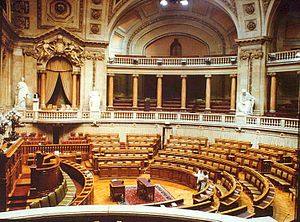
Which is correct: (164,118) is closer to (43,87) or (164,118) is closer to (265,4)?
(43,87)

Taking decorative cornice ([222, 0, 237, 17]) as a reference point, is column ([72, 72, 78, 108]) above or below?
below

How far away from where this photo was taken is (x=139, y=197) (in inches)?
504

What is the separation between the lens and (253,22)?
22.0m

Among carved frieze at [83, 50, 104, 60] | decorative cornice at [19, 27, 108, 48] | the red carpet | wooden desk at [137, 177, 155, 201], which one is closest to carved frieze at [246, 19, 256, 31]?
decorative cornice at [19, 27, 108, 48]

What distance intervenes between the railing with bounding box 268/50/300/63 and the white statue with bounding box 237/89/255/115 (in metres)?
2.80

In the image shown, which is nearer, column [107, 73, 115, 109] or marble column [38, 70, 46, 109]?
marble column [38, 70, 46, 109]

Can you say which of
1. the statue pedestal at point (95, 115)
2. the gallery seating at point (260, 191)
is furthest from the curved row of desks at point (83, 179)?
the statue pedestal at point (95, 115)

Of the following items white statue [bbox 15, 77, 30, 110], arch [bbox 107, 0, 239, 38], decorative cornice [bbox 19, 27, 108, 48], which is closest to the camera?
white statue [bbox 15, 77, 30, 110]

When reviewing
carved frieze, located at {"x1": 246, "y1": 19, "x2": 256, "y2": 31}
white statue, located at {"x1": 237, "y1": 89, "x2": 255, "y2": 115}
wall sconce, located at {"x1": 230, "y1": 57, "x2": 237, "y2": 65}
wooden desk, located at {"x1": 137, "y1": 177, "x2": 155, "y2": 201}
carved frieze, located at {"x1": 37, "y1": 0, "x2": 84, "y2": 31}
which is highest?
carved frieze, located at {"x1": 37, "y1": 0, "x2": 84, "y2": 31}

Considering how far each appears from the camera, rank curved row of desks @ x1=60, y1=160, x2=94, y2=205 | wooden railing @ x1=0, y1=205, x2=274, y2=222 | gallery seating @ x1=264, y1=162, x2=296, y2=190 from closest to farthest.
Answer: wooden railing @ x1=0, y1=205, x2=274, y2=222
curved row of desks @ x1=60, y1=160, x2=94, y2=205
gallery seating @ x1=264, y1=162, x2=296, y2=190

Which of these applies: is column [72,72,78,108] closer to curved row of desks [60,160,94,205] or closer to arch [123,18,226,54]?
arch [123,18,226,54]

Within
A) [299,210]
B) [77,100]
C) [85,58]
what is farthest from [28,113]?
[299,210]

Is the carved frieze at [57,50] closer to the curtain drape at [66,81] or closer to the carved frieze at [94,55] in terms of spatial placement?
the carved frieze at [94,55]

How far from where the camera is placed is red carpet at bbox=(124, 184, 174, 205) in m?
12.3
